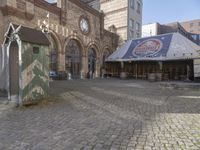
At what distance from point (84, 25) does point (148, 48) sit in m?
8.24

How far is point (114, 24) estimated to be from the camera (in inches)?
1176

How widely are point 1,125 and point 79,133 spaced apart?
2.11 meters

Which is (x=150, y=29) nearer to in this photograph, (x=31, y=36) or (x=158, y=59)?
(x=158, y=59)

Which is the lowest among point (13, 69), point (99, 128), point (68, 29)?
point (99, 128)

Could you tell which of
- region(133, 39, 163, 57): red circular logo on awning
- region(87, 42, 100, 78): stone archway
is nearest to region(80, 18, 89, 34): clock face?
region(87, 42, 100, 78): stone archway

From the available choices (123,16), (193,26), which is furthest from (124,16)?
(193,26)

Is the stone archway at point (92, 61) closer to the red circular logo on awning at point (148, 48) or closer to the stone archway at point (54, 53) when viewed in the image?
the red circular logo on awning at point (148, 48)

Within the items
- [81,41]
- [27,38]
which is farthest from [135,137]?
[81,41]

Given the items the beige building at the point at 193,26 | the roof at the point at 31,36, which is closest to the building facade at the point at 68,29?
the roof at the point at 31,36

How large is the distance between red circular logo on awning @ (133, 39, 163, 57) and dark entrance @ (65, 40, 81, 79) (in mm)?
7082

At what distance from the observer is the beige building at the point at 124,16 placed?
28438mm

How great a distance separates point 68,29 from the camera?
1856 cm

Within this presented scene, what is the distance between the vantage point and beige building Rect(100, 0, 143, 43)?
93.3 feet

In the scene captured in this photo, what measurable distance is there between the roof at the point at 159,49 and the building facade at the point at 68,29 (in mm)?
2869
